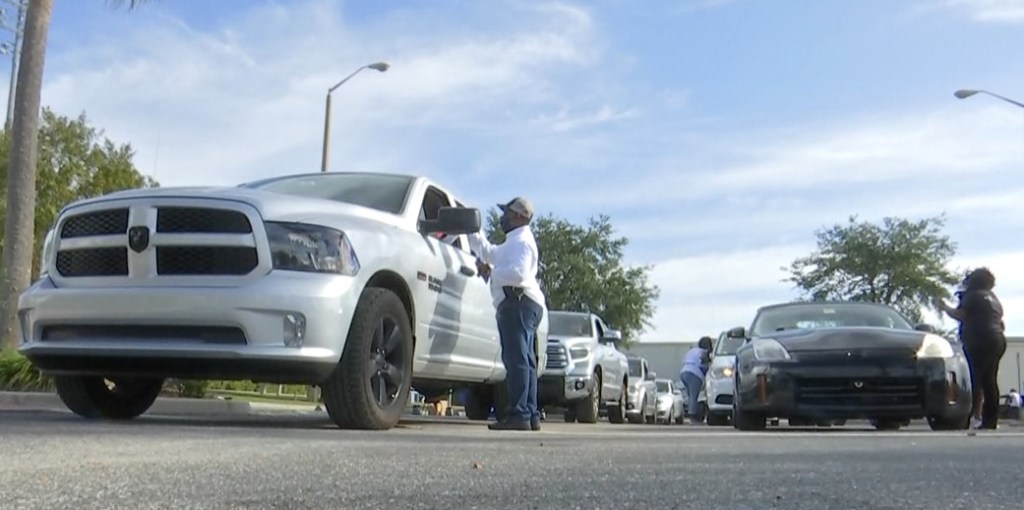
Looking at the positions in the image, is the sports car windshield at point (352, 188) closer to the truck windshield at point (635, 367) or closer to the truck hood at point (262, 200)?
the truck hood at point (262, 200)

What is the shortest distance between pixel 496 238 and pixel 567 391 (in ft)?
101

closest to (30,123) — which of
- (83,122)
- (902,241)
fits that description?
(83,122)

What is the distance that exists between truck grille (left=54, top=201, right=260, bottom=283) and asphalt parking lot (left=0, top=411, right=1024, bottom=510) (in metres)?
1.06

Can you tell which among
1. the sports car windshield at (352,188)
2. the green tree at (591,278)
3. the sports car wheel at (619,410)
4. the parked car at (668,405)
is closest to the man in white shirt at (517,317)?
the sports car windshield at (352,188)

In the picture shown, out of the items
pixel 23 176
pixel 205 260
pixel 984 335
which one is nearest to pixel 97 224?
pixel 205 260

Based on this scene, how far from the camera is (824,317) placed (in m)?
10.5

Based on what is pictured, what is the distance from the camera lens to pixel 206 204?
623 cm

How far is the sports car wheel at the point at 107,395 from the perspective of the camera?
6977 millimetres

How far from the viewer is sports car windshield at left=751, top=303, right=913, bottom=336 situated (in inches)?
401

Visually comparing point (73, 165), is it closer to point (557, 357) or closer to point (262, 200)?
point (557, 357)

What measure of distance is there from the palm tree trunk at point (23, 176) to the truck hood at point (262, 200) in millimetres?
6833

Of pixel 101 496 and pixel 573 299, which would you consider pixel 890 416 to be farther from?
pixel 573 299

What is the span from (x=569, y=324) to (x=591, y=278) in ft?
107

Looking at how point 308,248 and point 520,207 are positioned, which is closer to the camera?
point 308,248
